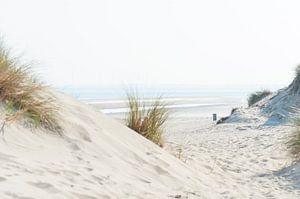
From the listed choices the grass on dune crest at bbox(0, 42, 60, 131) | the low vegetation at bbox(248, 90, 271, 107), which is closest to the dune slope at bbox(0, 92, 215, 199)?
the grass on dune crest at bbox(0, 42, 60, 131)

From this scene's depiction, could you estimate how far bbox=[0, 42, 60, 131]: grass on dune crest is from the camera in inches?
229

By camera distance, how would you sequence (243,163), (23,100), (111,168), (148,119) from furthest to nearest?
(243,163), (148,119), (23,100), (111,168)

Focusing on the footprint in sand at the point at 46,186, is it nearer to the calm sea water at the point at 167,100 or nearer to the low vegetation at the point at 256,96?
the calm sea water at the point at 167,100

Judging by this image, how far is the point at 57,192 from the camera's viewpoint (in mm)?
4496

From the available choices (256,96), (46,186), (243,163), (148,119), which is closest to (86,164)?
(46,186)

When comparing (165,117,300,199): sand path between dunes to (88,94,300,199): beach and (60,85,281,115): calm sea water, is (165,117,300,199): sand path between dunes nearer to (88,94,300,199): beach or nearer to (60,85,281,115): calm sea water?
(88,94,300,199): beach

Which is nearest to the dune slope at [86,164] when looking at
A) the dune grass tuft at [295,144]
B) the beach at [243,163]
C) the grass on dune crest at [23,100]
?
the grass on dune crest at [23,100]

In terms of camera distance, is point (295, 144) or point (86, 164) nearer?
point (86, 164)

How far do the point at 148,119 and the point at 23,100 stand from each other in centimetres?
288

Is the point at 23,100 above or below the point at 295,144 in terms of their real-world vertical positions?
above

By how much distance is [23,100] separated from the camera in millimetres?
5965

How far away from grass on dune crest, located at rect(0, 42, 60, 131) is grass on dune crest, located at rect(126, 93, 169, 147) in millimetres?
2309

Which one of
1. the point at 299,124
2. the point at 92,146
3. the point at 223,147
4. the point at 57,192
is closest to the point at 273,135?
the point at 223,147

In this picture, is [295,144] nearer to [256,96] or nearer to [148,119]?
[148,119]
